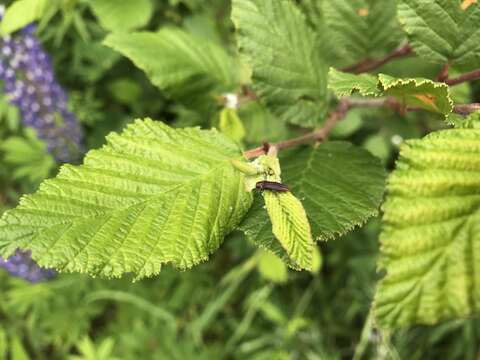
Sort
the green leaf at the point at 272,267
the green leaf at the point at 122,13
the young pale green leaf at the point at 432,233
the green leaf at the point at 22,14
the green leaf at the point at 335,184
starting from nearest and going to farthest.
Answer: the young pale green leaf at the point at 432,233 → the green leaf at the point at 335,184 → the green leaf at the point at 22,14 → the green leaf at the point at 122,13 → the green leaf at the point at 272,267

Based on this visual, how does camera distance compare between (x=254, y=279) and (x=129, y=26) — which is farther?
(x=254, y=279)

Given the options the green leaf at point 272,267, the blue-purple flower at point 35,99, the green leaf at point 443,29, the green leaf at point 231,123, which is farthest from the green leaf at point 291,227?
the blue-purple flower at point 35,99

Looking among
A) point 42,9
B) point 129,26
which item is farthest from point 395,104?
point 129,26

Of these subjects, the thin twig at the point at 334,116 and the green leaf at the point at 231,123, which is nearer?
the thin twig at the point at 334,116

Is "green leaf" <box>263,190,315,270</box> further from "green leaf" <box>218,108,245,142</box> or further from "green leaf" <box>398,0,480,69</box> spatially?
"green leaf" <box>218,108,245,142</box>

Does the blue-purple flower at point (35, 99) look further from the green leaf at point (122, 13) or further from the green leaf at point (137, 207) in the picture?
the green leaf at point (137, 207)

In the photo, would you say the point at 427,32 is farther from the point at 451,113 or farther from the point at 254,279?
the point at 254,279

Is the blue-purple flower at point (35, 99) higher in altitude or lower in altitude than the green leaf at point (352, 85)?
higher

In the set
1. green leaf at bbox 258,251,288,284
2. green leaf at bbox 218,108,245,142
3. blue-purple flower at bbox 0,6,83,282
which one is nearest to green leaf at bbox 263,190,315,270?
green leaf at bbox 218,108,245,142
